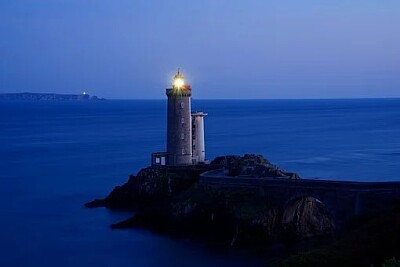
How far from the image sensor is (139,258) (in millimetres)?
38000

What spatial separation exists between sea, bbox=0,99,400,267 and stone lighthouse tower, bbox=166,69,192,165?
7115 millimetres

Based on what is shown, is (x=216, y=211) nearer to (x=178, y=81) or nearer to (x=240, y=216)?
(x=240, y=216)

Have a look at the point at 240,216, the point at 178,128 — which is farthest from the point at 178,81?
the point at 240,216

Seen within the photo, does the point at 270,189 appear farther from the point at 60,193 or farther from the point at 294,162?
the point at 294,162

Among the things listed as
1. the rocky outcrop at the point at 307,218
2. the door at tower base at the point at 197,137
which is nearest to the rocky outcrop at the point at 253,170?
the rocky outcrop at the point at 307,218

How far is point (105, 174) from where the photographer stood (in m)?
71.0

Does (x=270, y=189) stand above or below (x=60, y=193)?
above

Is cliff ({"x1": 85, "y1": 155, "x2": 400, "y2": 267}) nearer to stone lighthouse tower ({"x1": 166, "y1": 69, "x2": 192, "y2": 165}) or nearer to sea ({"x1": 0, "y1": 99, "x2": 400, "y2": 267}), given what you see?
sea ({"x1": 0, "y1": 99, "x2": 400, "y2": 267})

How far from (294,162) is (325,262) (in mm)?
52580

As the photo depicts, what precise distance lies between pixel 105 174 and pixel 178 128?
20636 mm

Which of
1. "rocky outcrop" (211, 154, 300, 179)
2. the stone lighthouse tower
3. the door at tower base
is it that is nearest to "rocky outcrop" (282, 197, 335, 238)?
"rocky outcrop" (211, 154, 300, 179)

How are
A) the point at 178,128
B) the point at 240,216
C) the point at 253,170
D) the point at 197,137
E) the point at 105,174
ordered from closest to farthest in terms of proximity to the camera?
the point at 240,216, the point at 253,170, the point at 178,128, the point at 197,137, the point at 105,174

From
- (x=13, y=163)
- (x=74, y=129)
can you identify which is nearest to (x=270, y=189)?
(x=13, y=163)

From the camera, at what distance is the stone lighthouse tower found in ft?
173
